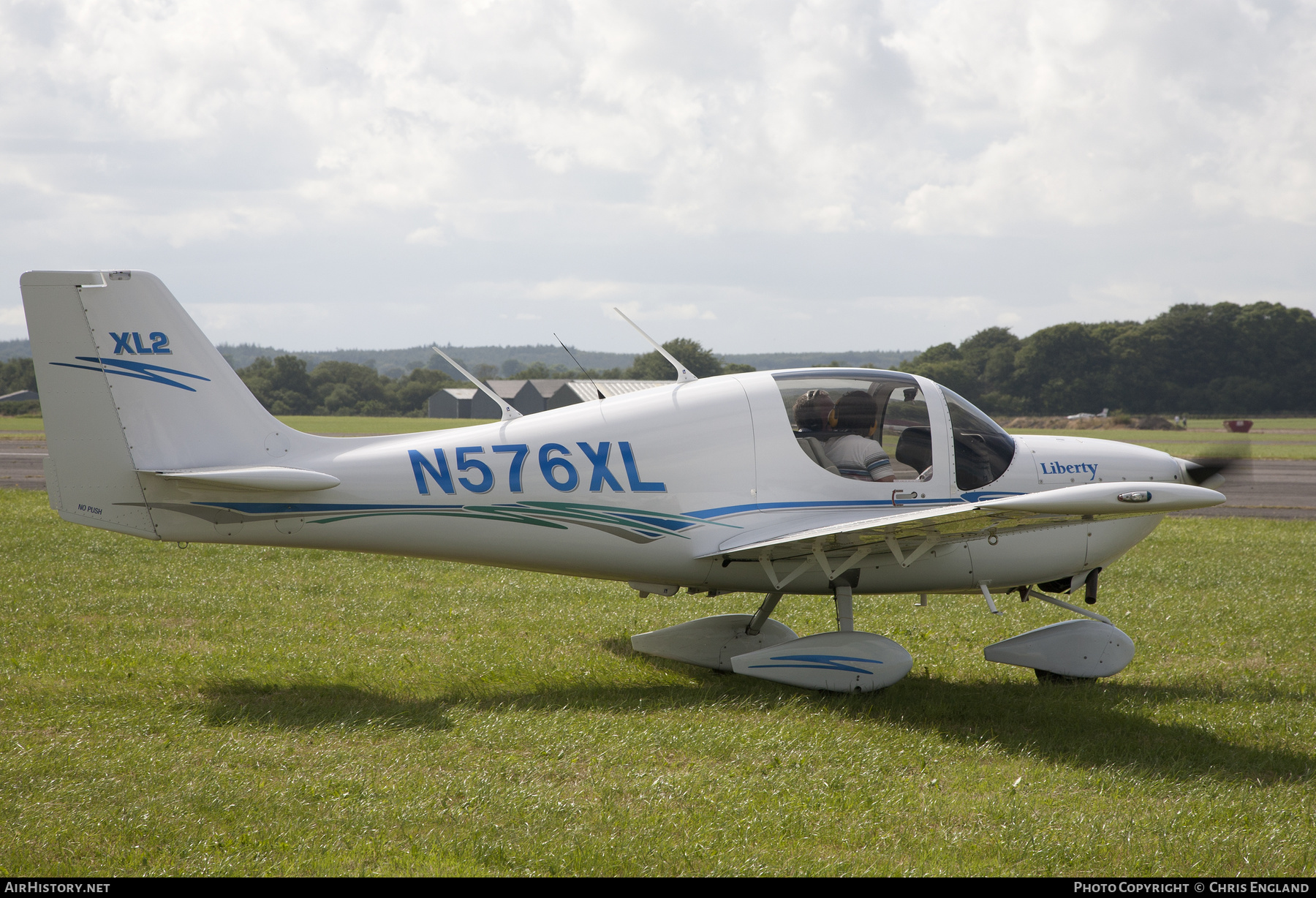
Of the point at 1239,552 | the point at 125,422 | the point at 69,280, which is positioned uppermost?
the point at 69,280

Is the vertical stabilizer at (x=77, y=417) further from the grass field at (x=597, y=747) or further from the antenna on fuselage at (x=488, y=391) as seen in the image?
the antenna on fuselage at (x=488, y=391)

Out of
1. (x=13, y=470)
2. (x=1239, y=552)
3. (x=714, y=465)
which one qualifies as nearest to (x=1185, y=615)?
(x=1239, y=552)

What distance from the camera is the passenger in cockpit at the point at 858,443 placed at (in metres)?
6.67

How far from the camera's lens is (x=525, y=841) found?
13.3 ft

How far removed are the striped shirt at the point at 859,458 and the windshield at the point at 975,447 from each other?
0.56m

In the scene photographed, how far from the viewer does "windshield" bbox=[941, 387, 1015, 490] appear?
6801 mm

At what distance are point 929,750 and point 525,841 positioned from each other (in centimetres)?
256

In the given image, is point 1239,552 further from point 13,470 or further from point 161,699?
point 13,470

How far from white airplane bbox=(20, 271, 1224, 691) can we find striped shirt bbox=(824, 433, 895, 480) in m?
0.01

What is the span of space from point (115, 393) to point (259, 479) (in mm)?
1117

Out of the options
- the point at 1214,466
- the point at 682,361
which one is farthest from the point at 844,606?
the point at 682,361

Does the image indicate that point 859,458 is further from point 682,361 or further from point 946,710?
point 682,361

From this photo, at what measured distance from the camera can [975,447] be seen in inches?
271

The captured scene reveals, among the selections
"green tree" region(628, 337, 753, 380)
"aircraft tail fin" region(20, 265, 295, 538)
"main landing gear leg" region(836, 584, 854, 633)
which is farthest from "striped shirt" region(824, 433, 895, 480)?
"green tree" region(628, 337, 753, 380)
